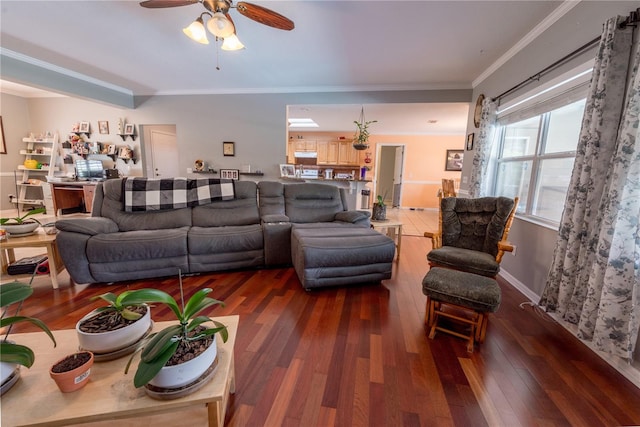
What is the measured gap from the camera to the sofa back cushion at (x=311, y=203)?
324cm

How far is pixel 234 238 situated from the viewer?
2666 mm

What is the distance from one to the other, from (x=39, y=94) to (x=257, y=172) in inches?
197

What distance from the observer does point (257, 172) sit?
4.89 metres

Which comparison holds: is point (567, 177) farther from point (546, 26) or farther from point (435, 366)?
point (435, 366)

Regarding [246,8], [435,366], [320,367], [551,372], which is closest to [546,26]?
[246,8]

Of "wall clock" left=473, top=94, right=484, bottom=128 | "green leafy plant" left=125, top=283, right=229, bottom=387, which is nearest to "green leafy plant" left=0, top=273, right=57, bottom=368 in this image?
"green leafy plant" left=125, top=283, right=229, bottom=387

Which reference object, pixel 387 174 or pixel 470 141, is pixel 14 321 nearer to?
pixel 470 141

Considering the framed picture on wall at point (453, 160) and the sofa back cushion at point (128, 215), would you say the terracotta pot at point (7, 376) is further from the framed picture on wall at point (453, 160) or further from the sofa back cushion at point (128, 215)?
the framed picture on wall at point (453, 160)

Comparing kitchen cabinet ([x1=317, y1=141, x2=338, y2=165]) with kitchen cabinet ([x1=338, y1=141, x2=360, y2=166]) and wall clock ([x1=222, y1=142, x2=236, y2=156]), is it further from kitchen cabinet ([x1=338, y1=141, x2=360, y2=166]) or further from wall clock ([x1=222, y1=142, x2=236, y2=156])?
wall clock ([x1=222, y1=142, x2=236, y2=156])

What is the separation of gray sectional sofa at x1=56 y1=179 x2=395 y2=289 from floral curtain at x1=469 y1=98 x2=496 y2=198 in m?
1.61

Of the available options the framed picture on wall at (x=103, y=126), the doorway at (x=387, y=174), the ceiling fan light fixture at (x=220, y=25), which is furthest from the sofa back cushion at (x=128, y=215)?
the doorway at (x=387, y=174)

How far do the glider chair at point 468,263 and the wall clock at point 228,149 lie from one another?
3889mm

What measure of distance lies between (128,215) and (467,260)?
3.38 m

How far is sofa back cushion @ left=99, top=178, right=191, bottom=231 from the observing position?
106 inches
